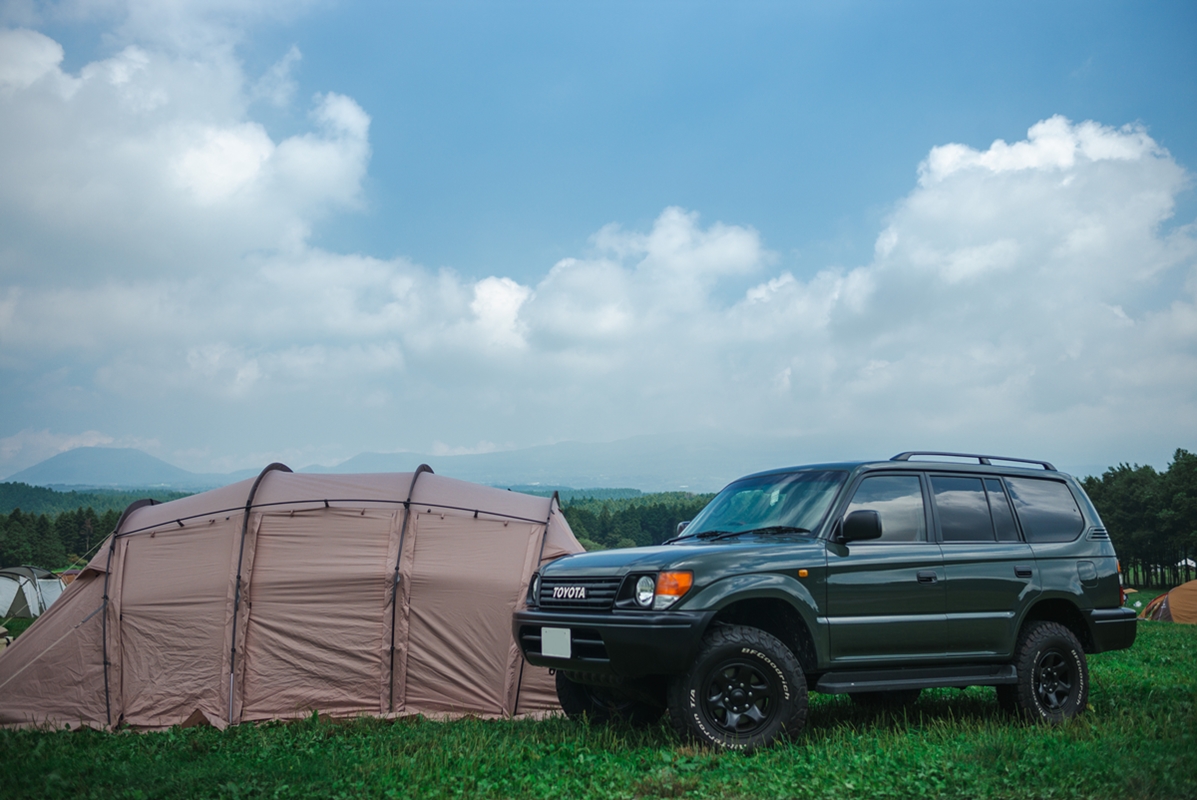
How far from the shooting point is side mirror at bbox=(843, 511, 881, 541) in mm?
6977

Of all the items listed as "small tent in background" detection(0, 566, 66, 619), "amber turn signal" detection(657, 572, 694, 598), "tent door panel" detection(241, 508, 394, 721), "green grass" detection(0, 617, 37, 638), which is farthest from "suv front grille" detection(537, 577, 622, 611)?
"small tent in background" detection(0, 566, 66, 619)

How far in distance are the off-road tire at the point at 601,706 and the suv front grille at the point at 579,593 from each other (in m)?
1.06

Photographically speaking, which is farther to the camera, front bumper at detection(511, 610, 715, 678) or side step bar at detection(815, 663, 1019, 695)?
side step bar at detection(815, 663, 1019, 695)

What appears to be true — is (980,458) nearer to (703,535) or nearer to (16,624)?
(703,535)

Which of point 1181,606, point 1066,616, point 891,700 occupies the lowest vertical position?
point 1181,606

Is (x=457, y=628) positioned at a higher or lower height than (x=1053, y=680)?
higher

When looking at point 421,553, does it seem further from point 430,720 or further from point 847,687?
point 847,687

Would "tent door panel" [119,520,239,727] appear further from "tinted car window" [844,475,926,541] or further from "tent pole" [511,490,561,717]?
"tinted car window" [844,475,926,541]

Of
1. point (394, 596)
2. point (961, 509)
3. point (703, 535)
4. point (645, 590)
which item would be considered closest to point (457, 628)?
point (394, 596)

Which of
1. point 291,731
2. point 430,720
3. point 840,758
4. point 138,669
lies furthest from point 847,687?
point 138,669

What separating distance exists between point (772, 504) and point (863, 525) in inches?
44.8

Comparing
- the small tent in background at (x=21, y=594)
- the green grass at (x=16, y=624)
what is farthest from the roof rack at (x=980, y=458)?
the small tent in background at (x=21, y=594)

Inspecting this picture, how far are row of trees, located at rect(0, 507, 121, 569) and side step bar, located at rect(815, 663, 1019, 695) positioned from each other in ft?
305

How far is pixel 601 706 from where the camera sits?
8133 mm
